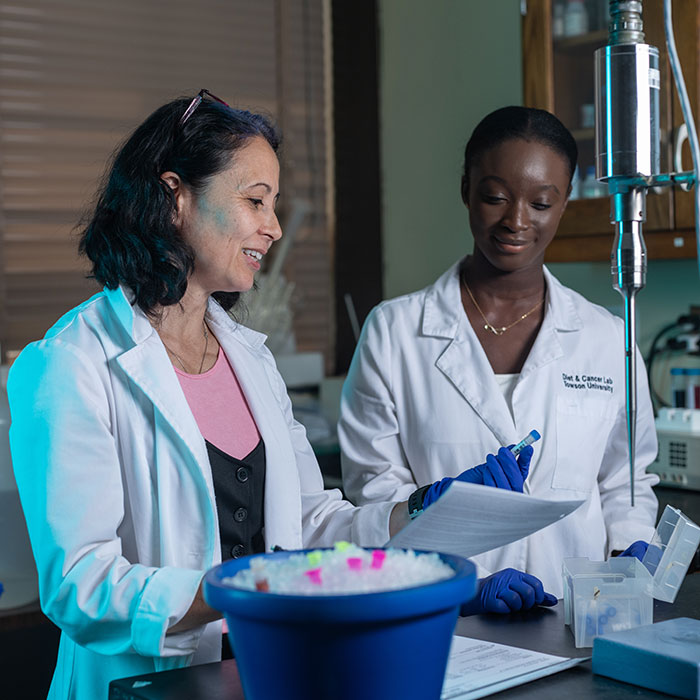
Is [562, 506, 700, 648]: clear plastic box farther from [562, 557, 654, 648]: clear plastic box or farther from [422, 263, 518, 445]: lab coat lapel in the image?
[422, 263, 518, 445]: lab coat lapel

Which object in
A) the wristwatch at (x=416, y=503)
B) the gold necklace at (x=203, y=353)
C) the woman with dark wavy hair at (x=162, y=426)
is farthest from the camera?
the gold necklace at (x=203, y=353)

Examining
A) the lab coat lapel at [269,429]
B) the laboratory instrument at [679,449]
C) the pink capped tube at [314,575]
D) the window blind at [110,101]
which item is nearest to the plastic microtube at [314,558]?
the pink capped tube at [314,575]

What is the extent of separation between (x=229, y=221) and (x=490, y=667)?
77cm

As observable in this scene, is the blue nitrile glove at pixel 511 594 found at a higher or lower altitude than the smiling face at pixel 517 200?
lower

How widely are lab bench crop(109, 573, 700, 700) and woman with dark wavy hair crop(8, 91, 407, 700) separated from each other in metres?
0.09

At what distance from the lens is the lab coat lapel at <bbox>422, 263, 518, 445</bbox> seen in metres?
→ 1.81

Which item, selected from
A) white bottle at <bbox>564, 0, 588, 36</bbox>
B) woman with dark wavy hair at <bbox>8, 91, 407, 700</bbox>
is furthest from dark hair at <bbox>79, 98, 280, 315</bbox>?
white bottle at <bbox>564, 0, 588, 36</bbox>

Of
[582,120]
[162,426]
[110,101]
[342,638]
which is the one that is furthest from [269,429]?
[110,101]

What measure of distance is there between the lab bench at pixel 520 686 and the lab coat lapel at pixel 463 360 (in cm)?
58

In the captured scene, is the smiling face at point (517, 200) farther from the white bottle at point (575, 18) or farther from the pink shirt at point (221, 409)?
the white bottle at point (575, 18)

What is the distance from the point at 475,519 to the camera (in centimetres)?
104

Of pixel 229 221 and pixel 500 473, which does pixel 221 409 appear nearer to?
pixel 229 221

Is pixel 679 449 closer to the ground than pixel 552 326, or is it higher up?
closer to the ground

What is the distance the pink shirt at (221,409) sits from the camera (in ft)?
4.73
